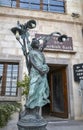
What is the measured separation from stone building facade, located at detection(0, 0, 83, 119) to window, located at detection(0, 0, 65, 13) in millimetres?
240

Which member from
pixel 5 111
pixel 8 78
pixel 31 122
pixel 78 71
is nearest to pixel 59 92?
pixel 78 71

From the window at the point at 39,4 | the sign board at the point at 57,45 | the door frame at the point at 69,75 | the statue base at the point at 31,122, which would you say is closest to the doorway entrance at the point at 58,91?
the door frame at the point at 69,75

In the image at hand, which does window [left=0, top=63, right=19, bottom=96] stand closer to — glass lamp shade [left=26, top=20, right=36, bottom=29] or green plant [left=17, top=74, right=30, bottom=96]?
green plant [left=17, top=74, right=30, bottom=96]

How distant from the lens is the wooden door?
6117 millimetres

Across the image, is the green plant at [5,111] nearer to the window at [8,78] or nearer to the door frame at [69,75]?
the window at [8,78]

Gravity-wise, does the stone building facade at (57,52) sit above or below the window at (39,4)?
below

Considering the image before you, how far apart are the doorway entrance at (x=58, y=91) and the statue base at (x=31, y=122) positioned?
3.27 m

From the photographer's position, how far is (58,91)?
669cm

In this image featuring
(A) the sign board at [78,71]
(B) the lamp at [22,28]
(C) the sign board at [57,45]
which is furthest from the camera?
(C) the sign board at [57,45]

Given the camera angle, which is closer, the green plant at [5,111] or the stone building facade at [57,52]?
the green plant at [5,111]

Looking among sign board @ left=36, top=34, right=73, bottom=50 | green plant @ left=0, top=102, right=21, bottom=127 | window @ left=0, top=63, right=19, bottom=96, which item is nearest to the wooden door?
sign board @ left=36, top=34, right=73, bottom=50

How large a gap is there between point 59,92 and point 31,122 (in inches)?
155

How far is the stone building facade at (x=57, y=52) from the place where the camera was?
5.90m

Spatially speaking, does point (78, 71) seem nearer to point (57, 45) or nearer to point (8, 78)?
point (57, 45)
